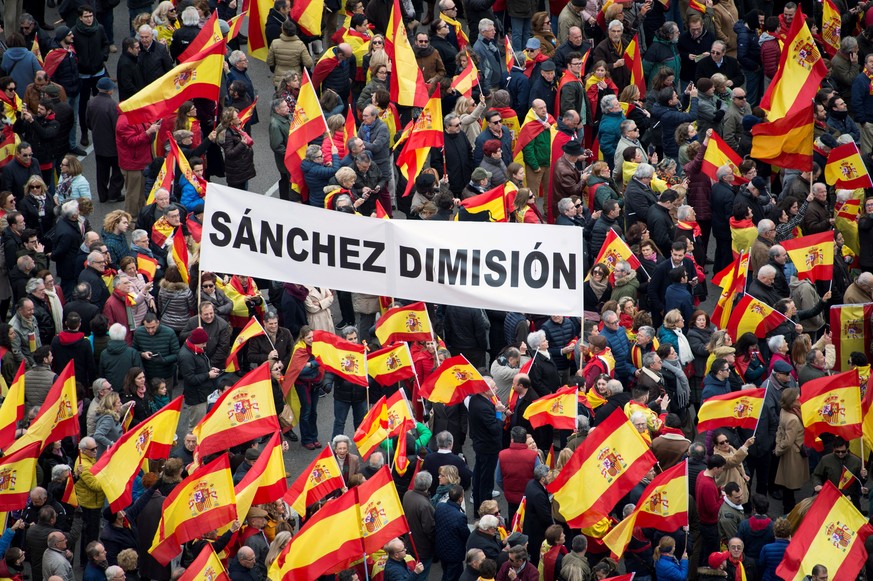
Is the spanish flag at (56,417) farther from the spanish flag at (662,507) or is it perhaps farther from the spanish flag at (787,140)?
the spanish flag at (787,140)

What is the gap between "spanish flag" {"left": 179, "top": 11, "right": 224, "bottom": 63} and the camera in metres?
23.1

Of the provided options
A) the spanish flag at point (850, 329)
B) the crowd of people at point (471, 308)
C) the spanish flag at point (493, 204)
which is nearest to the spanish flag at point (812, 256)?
the crowd of people at point (471, 308)

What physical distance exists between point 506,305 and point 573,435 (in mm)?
1555

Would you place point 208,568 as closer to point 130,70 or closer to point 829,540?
point 829,540

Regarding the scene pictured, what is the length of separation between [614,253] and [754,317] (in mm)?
1825

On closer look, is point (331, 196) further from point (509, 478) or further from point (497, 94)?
point (509, 478)

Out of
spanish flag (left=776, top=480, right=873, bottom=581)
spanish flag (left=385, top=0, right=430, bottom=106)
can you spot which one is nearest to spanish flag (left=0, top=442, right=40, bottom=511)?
spanish flag (left=776, top=480, right=873, bottom=581)

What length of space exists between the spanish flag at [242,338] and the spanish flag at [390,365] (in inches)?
51.5

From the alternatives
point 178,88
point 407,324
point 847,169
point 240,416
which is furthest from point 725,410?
point 178,88

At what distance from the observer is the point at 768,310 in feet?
65.1

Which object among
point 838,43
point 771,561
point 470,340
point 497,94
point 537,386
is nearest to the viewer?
point 771,561

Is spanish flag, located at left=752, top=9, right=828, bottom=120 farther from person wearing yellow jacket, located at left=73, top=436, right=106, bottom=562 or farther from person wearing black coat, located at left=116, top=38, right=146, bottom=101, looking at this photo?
person wearing yellow jacket, located at left=73, top=436, right=106, bottom=562

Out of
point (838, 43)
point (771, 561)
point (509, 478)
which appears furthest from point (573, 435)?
point (838, 43)

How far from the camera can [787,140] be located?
883 inches
